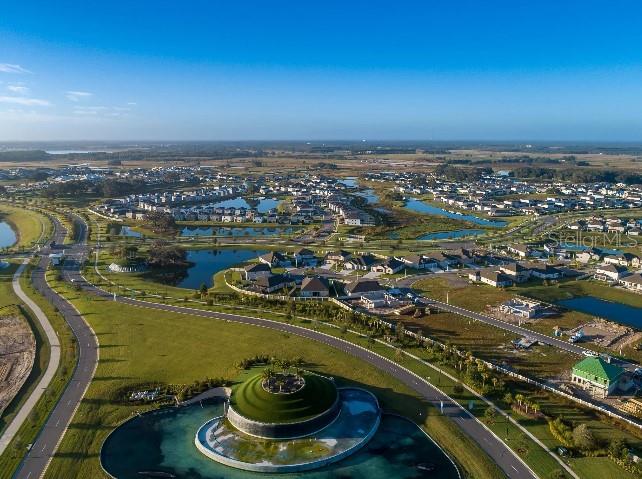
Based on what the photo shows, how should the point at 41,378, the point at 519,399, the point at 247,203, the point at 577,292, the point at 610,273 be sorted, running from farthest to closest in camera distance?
1. the point at 247,203
2. the point at 610,273
3. the point at 577,292
4. the point at 41,378
5. the point at 519,399

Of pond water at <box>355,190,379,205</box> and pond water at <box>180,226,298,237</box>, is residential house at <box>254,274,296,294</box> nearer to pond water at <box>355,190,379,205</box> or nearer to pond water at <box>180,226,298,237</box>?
Result: pond water at <box>180,226,298,237</box>

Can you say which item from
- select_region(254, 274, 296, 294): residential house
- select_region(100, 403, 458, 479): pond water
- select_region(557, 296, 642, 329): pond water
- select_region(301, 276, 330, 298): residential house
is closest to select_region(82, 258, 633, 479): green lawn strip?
select_region(100, 403, 458, 479): pond water

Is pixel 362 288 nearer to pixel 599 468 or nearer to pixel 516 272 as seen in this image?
pixel 516 272

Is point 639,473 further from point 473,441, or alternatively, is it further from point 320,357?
point 320,357

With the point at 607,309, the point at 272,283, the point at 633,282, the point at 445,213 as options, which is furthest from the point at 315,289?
the point at 445,213

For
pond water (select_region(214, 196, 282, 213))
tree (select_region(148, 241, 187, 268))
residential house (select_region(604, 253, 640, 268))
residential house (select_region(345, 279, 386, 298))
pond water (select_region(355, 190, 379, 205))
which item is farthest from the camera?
pond water (select_region(355, 190, 379, 205))
